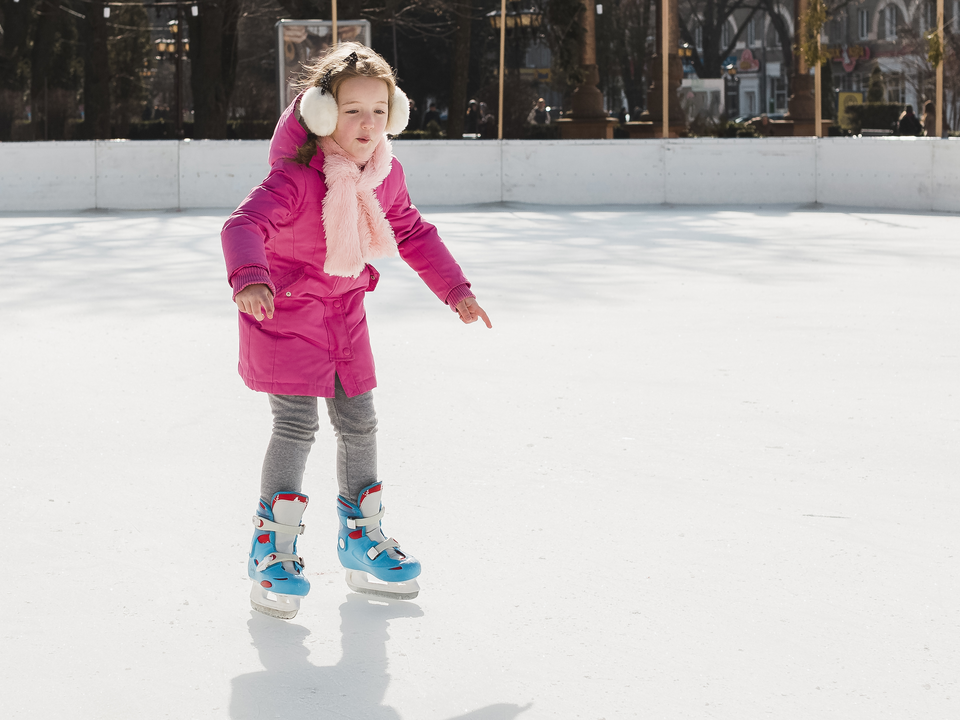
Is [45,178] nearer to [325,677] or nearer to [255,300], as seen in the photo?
[255,300]

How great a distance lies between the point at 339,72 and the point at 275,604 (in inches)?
45.1

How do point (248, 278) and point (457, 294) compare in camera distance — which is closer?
point (248, 278)

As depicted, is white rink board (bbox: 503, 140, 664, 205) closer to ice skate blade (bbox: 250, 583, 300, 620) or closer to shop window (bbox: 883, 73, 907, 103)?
ice skate blade (bbox: 250, 583, 300, 620)

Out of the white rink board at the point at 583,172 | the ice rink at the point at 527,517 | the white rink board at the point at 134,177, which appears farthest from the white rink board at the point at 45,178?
the ice rink at the point at 527,517

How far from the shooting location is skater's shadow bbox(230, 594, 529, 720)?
2.33m

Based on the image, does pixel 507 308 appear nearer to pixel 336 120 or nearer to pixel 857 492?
pixel 857 492

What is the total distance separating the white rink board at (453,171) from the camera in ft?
54.8

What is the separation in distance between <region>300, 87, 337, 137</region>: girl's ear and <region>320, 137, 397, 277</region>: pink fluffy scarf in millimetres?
95

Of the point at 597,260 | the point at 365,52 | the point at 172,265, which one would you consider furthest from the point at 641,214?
the point at 365,52

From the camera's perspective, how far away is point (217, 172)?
16.4 meters

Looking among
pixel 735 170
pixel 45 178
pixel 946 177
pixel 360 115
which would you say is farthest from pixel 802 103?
pixel 360 115

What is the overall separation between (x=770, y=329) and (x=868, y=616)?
4.09 metres

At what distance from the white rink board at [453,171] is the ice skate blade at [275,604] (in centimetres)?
1408

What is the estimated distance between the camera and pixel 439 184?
16.7 m
